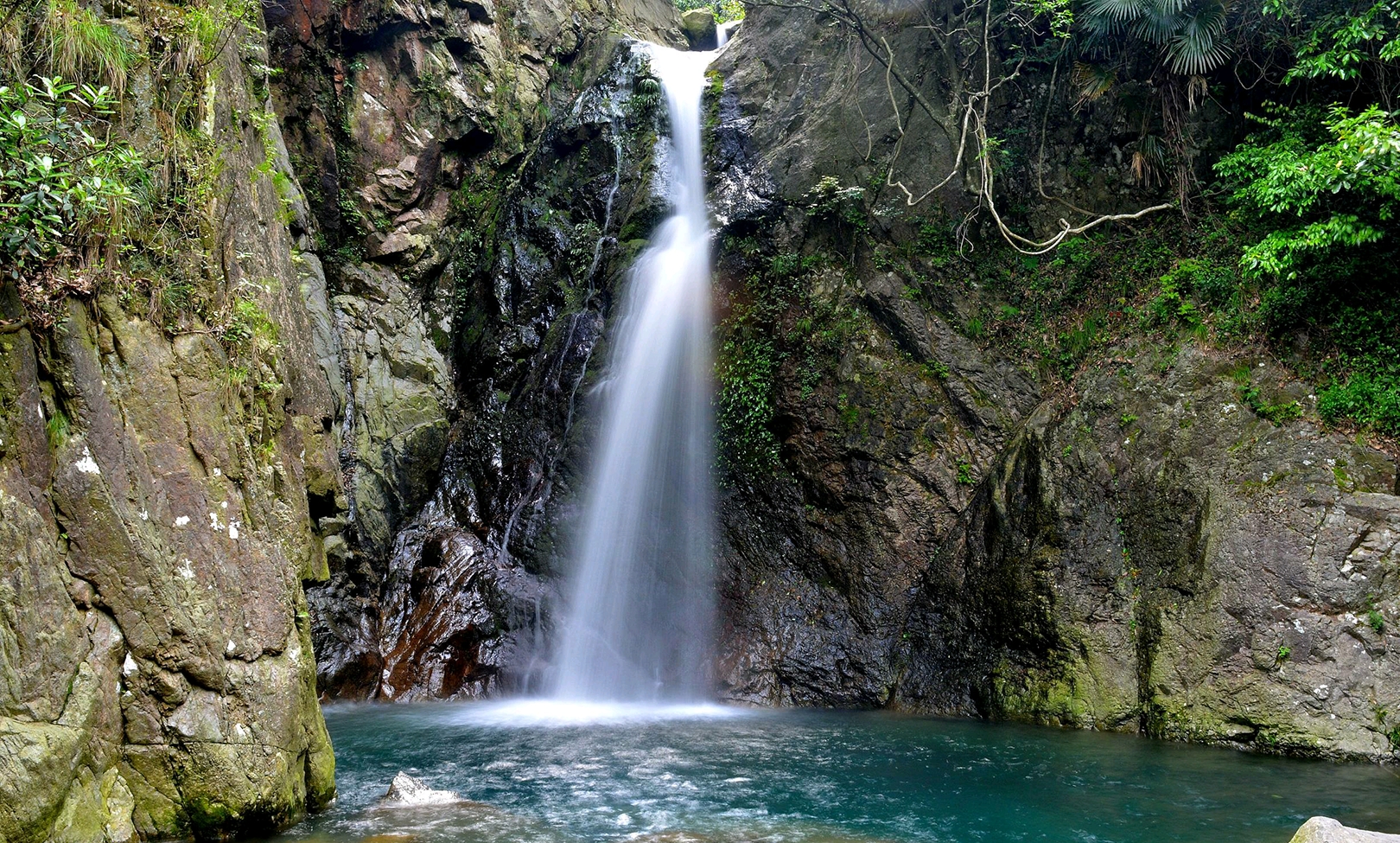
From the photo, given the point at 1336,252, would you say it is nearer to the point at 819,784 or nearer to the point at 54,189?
the point at 819,784

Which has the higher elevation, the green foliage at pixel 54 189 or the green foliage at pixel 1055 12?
the green foliage at pixel 1055 12

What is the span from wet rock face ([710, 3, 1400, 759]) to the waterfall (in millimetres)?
555

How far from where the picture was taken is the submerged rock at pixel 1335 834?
4.14 metres

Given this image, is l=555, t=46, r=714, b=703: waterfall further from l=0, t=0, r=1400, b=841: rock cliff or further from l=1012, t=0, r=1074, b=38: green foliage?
l=1012, t=0, r=1074, b=38: green foliage

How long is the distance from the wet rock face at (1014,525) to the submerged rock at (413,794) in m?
5.60

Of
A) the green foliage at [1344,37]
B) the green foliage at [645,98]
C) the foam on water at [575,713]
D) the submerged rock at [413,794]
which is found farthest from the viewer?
the green foliage at [645,98]

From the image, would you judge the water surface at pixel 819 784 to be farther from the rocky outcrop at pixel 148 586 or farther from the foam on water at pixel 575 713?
the rocky outcrop at pixel 148 586

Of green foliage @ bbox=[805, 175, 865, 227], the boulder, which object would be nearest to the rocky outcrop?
green foliage @ bbox=[805, 175, 865, 227]

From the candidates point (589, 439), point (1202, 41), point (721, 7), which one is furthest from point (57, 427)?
point (721, 7)

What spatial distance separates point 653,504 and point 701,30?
1708 cm

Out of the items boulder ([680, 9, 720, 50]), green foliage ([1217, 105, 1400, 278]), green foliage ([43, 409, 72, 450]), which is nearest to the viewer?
green foliage ([43, 409, 72, 450])

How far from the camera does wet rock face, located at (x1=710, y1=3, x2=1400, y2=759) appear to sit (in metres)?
8.51

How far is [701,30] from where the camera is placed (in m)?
24.3

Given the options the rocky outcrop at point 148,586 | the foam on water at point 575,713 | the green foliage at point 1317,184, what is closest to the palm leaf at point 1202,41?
the green foliage at point 1317,184
